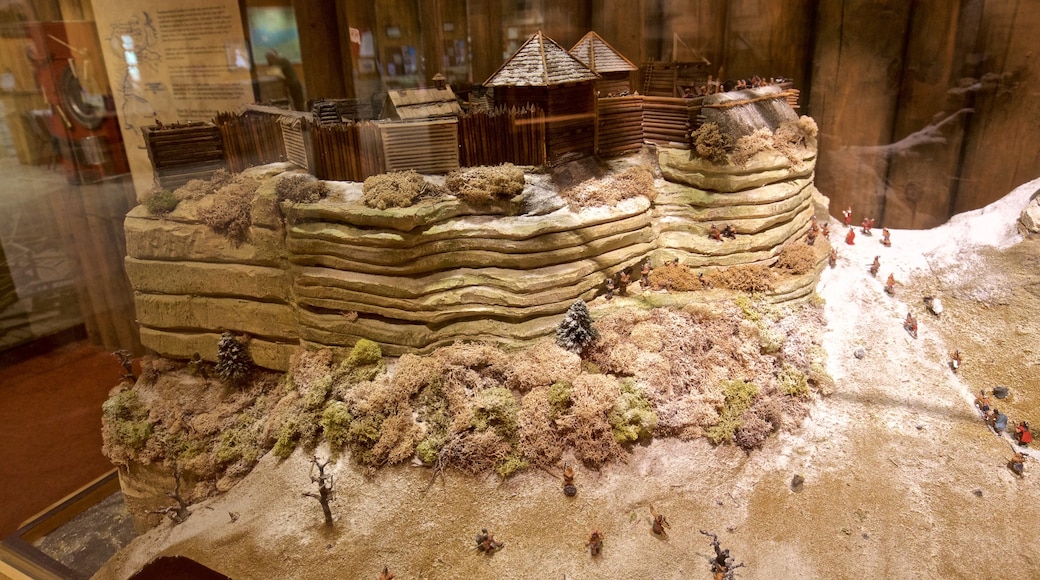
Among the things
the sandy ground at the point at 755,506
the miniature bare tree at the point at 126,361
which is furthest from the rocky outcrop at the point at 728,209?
the miniature bare tree at the point at 126,361

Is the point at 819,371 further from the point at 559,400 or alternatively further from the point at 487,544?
the point at 487,544

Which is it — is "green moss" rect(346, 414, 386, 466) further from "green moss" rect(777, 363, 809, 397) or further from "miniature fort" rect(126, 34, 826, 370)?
"green moss" rect(777, 363, 809, 397)

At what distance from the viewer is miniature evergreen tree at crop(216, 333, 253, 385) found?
499 inches

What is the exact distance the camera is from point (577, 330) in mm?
11125

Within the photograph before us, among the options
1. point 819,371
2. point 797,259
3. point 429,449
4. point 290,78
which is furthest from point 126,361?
point 797,259

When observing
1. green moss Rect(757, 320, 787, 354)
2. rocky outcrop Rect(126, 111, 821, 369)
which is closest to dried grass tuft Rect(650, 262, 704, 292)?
rocky outcrop Rect(126, 111, 821, 369)

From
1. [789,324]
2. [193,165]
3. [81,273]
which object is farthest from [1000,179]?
[81,273]

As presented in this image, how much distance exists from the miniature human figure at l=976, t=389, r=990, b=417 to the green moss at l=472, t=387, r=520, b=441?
8.01 meters

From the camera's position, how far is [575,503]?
9.80 m

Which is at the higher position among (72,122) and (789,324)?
(72,122)

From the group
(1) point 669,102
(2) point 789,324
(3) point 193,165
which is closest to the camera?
(2) point 789,324

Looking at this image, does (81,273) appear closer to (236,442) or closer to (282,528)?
(236,442)

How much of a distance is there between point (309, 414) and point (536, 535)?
4.71 metres

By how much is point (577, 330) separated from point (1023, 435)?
7.45 metres
